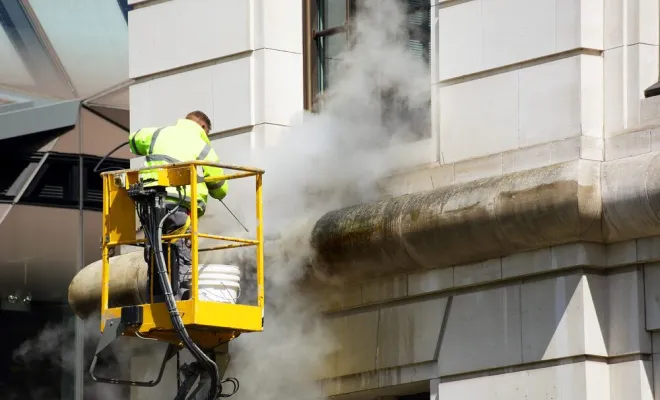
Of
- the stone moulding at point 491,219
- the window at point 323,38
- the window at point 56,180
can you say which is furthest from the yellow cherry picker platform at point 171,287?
the window at point 56,180

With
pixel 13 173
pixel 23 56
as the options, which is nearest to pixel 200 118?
pixel 23 56

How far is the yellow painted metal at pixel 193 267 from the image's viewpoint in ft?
43.2

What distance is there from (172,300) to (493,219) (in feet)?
7.78

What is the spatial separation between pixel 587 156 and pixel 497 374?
65.1 inches

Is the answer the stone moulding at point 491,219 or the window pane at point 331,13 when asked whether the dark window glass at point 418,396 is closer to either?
the stone moulding at point 491,219

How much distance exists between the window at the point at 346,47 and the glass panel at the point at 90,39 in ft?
18.6

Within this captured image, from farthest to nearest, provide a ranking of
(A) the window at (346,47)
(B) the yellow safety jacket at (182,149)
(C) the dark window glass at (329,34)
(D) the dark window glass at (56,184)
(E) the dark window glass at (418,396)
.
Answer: (D) the dark window glass at (56,184) < (C) the dark window glass at (329,34) < (A) the window at (346,47) < (E) the dark window glass at (418,396) < (B) the yellow safety jacket at (182,149)

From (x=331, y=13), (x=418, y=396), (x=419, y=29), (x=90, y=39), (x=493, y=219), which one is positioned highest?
(x=90, y=39)

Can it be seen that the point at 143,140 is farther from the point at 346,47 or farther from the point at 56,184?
the point at 56,184

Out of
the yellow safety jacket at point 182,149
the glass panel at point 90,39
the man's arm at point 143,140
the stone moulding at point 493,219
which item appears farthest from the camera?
the glass panel at point 90,39

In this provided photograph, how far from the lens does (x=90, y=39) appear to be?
21.2 m

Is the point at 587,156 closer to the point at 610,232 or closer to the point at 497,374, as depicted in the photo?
the point at 610,232

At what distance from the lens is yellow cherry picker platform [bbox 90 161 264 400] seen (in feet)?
43.3

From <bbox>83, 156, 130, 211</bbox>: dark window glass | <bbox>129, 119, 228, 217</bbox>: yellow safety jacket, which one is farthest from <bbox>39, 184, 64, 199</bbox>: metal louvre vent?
<bbox>129, 119, 228, 217</bbox>: yellow safety jacket
